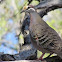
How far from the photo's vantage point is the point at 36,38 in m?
3.78

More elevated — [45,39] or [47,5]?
[47,5]

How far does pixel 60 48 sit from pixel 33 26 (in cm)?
66

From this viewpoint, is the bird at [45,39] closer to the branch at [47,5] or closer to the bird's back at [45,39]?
the bird's back at [45,39]

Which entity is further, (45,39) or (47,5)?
(47,5)

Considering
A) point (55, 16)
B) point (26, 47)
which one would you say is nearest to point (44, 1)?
point (26, 47)

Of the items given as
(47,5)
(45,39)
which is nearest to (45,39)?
(45,39)

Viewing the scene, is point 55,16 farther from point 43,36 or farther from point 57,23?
point 43,36

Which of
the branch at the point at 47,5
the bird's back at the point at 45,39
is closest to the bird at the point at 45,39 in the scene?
the bird's back at the point at 45,39

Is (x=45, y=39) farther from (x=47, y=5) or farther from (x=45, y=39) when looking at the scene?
(x=47, y=5)

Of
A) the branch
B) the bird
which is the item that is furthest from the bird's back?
the branch

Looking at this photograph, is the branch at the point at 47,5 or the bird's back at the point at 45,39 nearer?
the bird's back at the point at 45,39

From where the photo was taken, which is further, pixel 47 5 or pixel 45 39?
pixel 47 5

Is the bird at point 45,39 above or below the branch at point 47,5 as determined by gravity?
below

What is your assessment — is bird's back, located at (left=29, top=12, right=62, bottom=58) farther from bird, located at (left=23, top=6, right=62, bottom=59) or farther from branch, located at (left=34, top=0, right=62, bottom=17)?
branch, located at (left=34, top=0, right=62, bottom=17)
